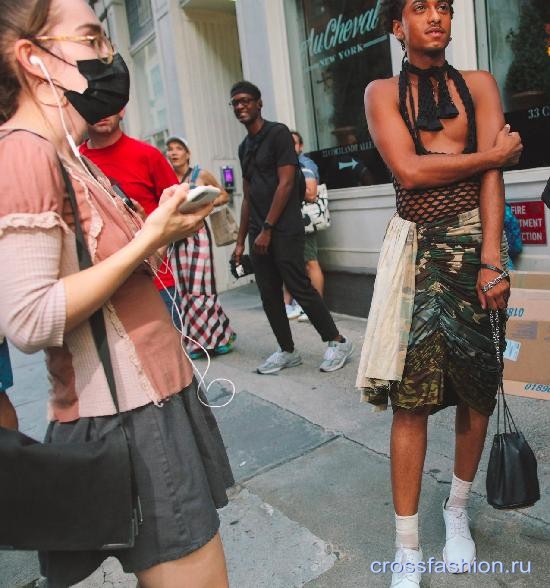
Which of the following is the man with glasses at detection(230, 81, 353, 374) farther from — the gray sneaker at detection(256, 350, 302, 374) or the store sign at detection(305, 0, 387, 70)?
the store sign at detection(305, 0, 387, 70)

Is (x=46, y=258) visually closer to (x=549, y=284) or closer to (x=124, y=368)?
(x=124, y=368)

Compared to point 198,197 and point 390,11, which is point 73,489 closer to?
point 198,197

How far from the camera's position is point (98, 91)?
123 centimetres

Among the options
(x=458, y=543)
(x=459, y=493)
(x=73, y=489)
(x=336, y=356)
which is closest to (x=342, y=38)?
(x=336, y=356)

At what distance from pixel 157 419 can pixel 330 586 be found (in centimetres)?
121

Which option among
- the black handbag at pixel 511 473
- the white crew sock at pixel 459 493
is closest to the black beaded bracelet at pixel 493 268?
the black handbag at pixel 511 473

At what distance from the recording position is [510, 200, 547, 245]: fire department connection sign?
13.2 ft

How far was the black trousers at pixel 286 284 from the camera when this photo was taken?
4156mm

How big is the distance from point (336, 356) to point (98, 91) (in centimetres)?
324

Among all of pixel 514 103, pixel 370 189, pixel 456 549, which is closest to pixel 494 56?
pixel 514 103

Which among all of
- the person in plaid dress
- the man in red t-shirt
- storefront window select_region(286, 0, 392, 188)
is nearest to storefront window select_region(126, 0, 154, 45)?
storefront window select_region(286, 0, 392, 188)

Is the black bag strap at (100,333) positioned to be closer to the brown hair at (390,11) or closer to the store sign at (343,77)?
the brown hair at (390,11)

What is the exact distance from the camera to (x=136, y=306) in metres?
1.26

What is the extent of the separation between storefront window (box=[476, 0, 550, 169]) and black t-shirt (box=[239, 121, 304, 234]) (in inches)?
62.3
